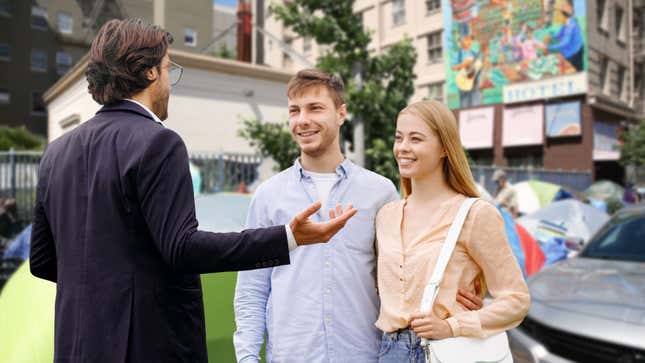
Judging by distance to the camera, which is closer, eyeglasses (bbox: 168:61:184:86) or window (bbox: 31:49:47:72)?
eyeglasses (bbox: 168:61:184:86)

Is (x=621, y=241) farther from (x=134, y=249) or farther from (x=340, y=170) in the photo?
(x=134, y=249)

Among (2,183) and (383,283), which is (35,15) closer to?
(2,183)

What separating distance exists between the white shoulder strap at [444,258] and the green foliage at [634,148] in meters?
23.4

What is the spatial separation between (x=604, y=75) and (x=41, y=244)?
2630 centimetres

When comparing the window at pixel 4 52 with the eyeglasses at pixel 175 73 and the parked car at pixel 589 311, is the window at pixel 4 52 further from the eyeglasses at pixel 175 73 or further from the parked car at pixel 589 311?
the eyeglasses at pixel 175 73

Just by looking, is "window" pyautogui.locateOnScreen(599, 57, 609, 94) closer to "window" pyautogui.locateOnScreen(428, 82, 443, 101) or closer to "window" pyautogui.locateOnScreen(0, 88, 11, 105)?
"window" pyautogui.locateOnScreen(428, 82, 443, 101)

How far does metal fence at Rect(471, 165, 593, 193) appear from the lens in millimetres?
15352

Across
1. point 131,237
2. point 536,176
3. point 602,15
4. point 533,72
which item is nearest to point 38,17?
point 533,72

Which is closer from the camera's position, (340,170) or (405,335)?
(405,335)

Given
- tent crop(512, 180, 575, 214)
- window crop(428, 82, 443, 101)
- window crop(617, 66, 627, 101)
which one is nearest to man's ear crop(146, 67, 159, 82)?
tent crop(512, 180, 575, 214)

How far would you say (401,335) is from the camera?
6.07 ft

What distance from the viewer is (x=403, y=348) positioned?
183cm

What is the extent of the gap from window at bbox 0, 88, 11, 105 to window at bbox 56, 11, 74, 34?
18.6 feet

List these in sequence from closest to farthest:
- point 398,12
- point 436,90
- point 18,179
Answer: point 18,179 < point 436,90 < point 398,12
